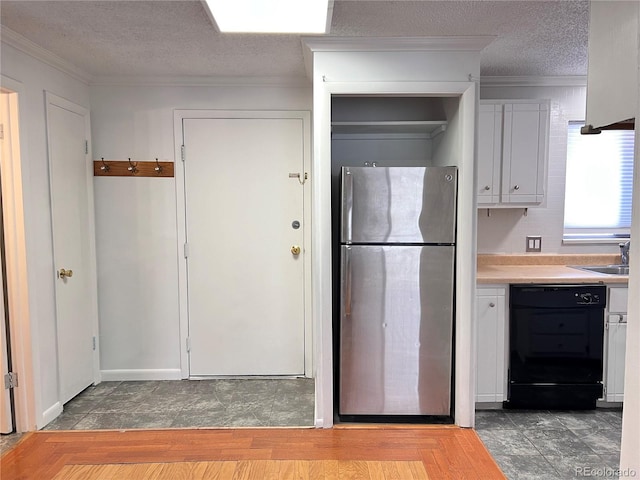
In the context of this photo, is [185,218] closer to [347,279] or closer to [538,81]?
[347,279]

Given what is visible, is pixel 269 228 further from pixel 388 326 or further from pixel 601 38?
pixel 601 38

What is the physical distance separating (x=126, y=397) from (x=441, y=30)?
309 cm

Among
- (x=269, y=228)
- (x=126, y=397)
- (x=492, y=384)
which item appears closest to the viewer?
(x=492, y=384)

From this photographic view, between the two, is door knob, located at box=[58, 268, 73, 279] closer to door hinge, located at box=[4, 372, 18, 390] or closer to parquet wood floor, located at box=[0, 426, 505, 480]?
door hinge, located at box=[4, 372, 18, 390]

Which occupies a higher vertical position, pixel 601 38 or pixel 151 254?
pixel 601 38

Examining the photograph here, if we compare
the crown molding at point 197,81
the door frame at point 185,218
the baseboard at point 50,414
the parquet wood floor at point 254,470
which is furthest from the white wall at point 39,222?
the door frame at point 185,218

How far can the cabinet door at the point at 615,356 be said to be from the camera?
109 inches

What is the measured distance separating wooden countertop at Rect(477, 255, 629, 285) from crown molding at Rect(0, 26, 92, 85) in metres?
2.98

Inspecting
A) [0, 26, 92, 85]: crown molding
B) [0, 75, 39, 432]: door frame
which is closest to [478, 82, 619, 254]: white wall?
[0, 26, 92, 85]: crown molding

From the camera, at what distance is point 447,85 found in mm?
2518

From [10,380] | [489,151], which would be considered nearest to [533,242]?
[489,151]

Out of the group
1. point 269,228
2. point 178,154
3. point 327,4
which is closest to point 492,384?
point 269,228

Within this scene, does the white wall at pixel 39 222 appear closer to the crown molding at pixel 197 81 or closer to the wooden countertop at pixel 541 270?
the crown molding at pixel 197 81

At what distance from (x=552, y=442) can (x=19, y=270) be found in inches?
126
